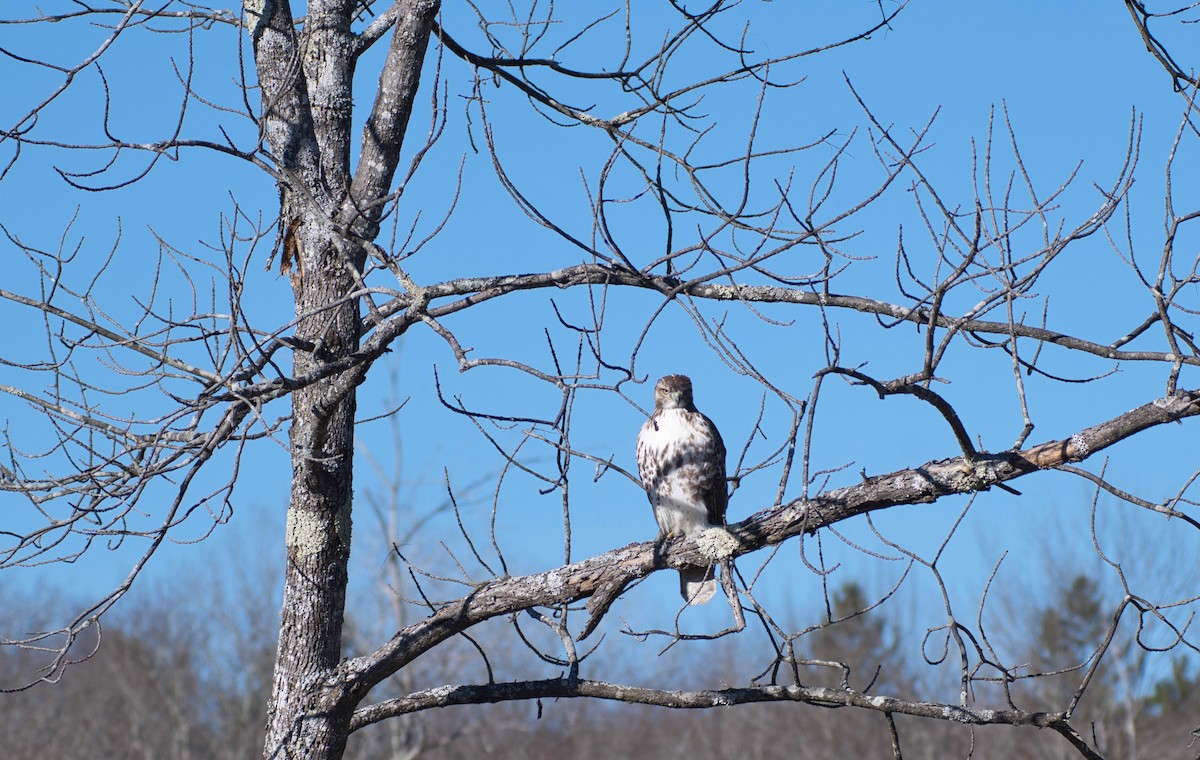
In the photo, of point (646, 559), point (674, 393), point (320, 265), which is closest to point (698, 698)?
point (646, 559)

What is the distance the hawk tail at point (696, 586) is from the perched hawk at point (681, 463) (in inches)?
23.7

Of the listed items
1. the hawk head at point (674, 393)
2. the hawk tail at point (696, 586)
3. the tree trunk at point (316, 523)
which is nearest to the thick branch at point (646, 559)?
the tree trunk at point (316, 523)

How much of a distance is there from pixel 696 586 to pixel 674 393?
1138 mm

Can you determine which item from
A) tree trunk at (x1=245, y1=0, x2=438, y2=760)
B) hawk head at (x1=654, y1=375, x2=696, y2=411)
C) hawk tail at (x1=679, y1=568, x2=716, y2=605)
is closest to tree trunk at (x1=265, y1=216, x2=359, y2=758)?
tree trunk at (x1=245, y1=0, x2=438, y2=760)

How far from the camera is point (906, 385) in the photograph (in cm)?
317

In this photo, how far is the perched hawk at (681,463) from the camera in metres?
5.46

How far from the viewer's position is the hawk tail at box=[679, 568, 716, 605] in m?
4.61

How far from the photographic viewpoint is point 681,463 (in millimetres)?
5488

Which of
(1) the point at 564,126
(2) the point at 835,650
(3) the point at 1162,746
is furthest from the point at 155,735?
(1) the point at 564,126

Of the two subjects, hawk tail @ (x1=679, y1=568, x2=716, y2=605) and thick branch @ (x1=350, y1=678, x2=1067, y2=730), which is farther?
hawk tail @ (x1=679, y1=568, x2=716, y2=605)

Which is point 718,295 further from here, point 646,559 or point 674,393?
point 674,393

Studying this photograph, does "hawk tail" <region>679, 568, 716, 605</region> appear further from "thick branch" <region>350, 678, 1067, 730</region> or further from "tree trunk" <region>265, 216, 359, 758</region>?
"tree trunk" <region>265, 216, 359, 758</region>

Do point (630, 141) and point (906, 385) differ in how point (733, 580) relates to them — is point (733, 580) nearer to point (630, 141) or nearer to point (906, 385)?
point (906, 385)

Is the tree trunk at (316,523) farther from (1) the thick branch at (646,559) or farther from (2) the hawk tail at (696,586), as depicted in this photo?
(2) the hawk tail at (696,586)
